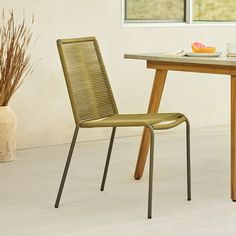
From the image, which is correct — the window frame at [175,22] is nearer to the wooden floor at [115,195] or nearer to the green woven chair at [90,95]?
the wooden floor at [115,195]

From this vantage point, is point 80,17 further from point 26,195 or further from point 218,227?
point 218,227

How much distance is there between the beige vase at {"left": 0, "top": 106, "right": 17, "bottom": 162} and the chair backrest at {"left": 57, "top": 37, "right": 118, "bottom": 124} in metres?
1.18

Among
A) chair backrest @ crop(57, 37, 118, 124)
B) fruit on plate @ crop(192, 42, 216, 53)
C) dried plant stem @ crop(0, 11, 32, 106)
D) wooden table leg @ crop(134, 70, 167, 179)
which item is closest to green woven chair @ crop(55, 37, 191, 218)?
chair backrest @ crop(57, 37, 118, 124)

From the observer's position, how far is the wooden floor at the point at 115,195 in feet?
11.2

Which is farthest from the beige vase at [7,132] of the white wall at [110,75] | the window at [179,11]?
the window at [179,11]

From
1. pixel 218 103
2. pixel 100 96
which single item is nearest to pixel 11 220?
pixel 100 96

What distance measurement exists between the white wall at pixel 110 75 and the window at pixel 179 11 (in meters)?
0.11

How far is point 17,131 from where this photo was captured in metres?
5.43

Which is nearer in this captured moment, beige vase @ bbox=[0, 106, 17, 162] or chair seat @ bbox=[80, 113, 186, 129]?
chair seat @ bbox=[80, 113, 186, 129]

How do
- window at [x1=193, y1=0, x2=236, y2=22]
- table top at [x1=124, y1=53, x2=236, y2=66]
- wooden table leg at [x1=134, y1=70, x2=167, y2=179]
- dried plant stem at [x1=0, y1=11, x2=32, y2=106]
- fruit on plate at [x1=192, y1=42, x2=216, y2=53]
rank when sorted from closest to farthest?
table top at [x1=124, y1=53, x2=236, y2=66]
fruit on plate at [x1=192, y1=42, x2=216, y2=53]
wooden table leg at [x1=134, y1=70, x2=167, y2=179]
dried plant stem at [x1=0, y1=11, x2=32, y2=106]
window at [x1=193, y1=0, x2=236, y2=22]

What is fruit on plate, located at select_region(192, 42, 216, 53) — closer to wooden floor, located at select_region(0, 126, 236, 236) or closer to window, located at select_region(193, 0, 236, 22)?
wooden floor, located at select_region(0, 126, 236, 236)

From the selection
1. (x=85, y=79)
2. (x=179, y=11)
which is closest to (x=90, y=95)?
(x=85, y=79)

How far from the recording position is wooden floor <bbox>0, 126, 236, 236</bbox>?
3416 millimetres

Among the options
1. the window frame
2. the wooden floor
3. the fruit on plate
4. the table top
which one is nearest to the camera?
the wooden floor
